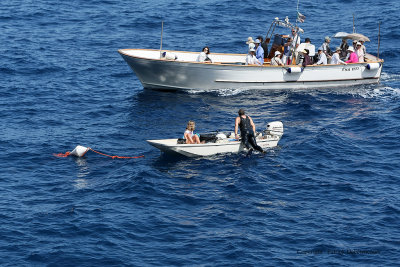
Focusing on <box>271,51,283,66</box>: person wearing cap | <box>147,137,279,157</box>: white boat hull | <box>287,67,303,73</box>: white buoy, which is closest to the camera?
<box>147,137,279,157</box>: white boat hull

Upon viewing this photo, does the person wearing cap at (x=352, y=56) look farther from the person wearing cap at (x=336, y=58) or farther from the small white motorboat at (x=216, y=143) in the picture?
the small white motorboat at (x=216, y=143)

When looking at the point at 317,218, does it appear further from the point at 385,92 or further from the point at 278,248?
the point at 385,92

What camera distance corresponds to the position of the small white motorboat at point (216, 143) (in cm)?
2502

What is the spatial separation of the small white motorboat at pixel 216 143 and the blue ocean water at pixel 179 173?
1.63ft

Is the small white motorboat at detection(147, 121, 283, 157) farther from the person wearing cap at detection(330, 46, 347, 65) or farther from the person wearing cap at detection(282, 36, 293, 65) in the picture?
the person wearing cap at detection(330, 46, 347, 65)

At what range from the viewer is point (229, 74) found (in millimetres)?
33469

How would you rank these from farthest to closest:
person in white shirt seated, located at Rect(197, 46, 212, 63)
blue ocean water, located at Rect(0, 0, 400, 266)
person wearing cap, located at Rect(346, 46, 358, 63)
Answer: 1. person wearing cap, located at Rect(346, 46, 358, 63)
2. person in white shirt seated, located at Rect(197, 46, 212, 63)
3. blue ocean water, located at Rect(0, 0, 400, 266)

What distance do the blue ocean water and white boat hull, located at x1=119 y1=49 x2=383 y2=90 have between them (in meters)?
0.60

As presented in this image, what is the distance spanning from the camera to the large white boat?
3309cm

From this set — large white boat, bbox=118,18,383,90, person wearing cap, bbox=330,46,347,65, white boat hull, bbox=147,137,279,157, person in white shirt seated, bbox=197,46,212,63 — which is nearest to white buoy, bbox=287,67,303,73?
large white boat, bbox=118,18,383,90

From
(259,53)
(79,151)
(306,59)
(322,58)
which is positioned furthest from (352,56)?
(79,151)

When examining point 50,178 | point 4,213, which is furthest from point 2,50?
point 4,213

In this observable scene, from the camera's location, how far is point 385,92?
34.2m

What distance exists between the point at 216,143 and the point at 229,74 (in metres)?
8.85
